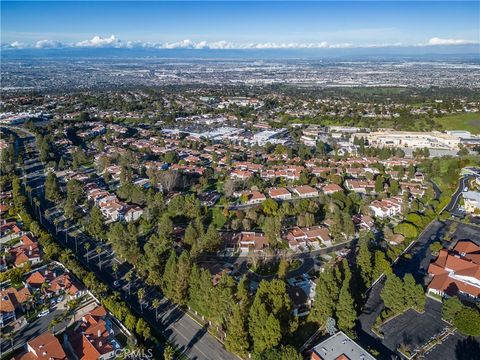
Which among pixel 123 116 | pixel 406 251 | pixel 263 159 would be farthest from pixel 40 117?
pixel 406 251

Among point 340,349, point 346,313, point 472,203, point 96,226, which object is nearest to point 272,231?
point 346,313

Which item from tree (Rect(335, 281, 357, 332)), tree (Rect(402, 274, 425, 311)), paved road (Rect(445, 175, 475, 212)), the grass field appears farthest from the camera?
the grass field

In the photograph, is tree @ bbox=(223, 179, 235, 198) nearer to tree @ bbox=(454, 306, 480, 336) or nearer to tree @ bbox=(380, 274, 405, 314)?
tree @ bbox=(380, 274, 405, 314)

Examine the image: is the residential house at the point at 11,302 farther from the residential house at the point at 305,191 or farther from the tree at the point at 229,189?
the residential house at the point at 305,191

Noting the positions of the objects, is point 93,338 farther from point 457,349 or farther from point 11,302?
point 457,349

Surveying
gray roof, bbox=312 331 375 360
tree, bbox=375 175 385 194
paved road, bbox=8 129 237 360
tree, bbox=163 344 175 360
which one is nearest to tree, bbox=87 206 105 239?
paved road, bbox=8 129 237 360
